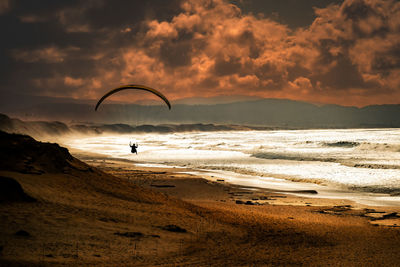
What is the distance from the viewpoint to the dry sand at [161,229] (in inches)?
318

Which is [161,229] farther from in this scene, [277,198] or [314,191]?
[314,191]

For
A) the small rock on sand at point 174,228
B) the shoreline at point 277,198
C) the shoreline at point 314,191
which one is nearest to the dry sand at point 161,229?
the small rock on sand at point 174,228

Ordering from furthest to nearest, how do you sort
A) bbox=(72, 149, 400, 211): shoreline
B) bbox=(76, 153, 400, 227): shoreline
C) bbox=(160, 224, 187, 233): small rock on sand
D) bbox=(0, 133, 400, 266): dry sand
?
bbox=(72, 149, 400, 211): shoreline → bbox=(76, 153, 400, 227): shoreline → bbox=(160, 224, 187, 233): small rock on sand → bbox=(0, 133, 400, 266): dry sand

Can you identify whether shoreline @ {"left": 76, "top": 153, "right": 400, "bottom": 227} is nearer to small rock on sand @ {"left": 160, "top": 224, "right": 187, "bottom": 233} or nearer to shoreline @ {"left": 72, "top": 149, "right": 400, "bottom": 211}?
shoreline @ {"left": 72, "top": 149, "right": 400, "bottom": 211}

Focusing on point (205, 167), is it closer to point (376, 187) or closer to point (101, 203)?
point (376, 187)

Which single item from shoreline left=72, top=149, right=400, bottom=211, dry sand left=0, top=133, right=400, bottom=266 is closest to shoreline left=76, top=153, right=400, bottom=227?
shoreline left=72, top=149, right=400, bottom=211

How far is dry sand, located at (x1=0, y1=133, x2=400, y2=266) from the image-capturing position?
8.07 metres

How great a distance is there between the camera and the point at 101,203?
1186 centimetres

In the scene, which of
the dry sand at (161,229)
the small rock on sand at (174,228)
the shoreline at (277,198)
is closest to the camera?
the dry sand at (161,229)

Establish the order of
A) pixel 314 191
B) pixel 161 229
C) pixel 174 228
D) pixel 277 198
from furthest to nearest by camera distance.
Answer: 1. pixel 314 191
2. pixel 277 198
3. pixel 174 228
4. pixel 161 229

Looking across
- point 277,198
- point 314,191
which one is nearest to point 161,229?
point 277,198

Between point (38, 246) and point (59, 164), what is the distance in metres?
6.59

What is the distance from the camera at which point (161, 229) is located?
411 inches

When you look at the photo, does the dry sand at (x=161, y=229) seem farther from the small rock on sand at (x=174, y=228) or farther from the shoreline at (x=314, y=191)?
the shoreline at (x=314, y=191)
